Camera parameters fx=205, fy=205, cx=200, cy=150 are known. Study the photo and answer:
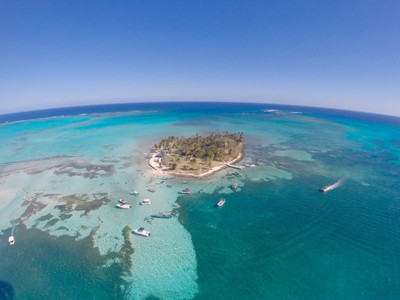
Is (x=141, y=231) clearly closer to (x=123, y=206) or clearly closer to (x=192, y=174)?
(x=123, y=206)

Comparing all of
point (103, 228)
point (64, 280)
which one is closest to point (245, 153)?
point (103, 228)

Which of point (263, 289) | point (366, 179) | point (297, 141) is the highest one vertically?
point (297, 141)

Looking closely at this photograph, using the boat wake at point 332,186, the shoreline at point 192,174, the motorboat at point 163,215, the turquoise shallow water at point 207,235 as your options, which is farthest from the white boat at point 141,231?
the boat wake at point 332,186

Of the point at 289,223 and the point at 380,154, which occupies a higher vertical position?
the point at 380,154

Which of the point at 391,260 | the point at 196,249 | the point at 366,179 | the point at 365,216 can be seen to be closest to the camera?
the point at 391,260

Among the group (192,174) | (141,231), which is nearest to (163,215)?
(141,231)

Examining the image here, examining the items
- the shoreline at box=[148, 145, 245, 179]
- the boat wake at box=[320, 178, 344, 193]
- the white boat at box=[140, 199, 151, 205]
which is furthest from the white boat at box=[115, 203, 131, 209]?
the boat wake at box=[320, 178, 344, 193]

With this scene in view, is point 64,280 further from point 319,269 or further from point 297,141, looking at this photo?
point 297,141

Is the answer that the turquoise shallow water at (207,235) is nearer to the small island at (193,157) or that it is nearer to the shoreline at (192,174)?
the shoreline at (192,174)

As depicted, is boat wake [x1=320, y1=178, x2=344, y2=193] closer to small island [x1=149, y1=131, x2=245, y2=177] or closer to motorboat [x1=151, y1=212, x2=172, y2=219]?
small island [x1=149, y1=131, x2=245, y2=177]
